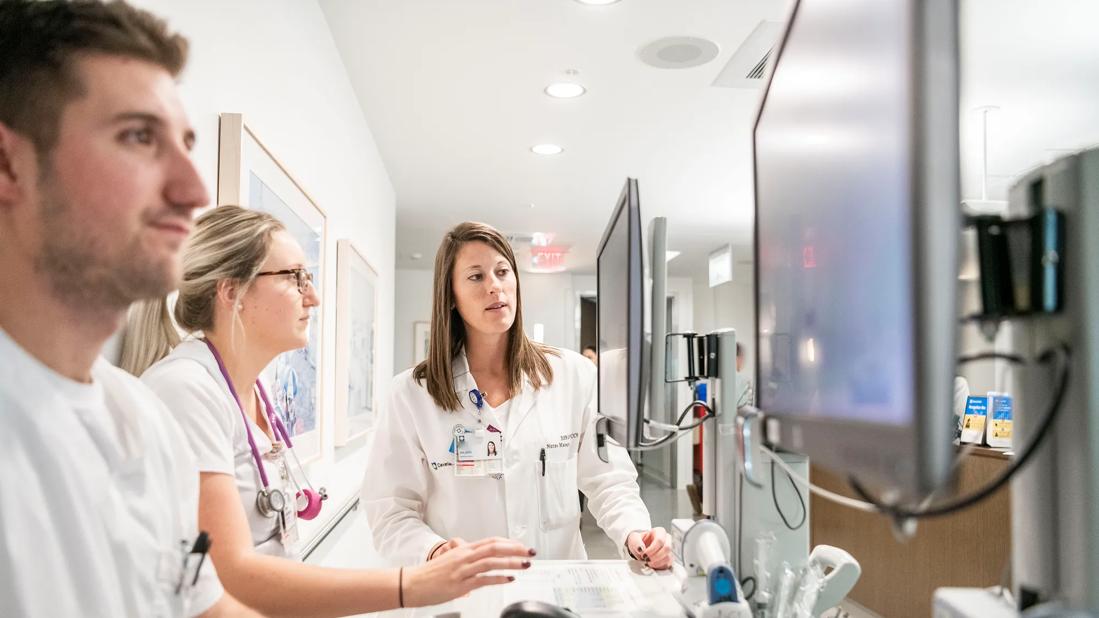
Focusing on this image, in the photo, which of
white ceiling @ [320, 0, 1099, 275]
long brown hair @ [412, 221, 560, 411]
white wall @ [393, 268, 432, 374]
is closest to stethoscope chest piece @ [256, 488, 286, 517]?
long brown hair @ [412, 221, 560, 411]

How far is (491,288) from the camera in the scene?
2123 mm

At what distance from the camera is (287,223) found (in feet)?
7.68

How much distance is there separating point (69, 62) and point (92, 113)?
55 millimetres

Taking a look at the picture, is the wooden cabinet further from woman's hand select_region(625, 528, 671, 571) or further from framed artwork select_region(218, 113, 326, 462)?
framed artwork select_region(218, 113, 326, 462)

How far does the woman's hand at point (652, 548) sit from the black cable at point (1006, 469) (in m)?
1.12

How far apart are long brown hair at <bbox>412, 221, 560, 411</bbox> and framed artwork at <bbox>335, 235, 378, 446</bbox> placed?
1407 millimetres

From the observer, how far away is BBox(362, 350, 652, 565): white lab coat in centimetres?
199

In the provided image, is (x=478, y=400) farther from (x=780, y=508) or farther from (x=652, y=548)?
(x=780, y=508)

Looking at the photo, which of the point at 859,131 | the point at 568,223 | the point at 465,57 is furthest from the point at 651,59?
the point at 568,223

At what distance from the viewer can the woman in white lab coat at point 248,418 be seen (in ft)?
3.76

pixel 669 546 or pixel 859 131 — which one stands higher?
pixel 859 131

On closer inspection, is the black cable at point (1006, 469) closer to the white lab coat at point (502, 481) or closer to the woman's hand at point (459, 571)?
the woman's hand at point (459, 571)

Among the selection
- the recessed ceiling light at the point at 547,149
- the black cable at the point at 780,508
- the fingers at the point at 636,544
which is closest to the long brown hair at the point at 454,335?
the fingers at the point at 636,544

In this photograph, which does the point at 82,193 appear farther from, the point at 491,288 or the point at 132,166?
the point at 491,288
